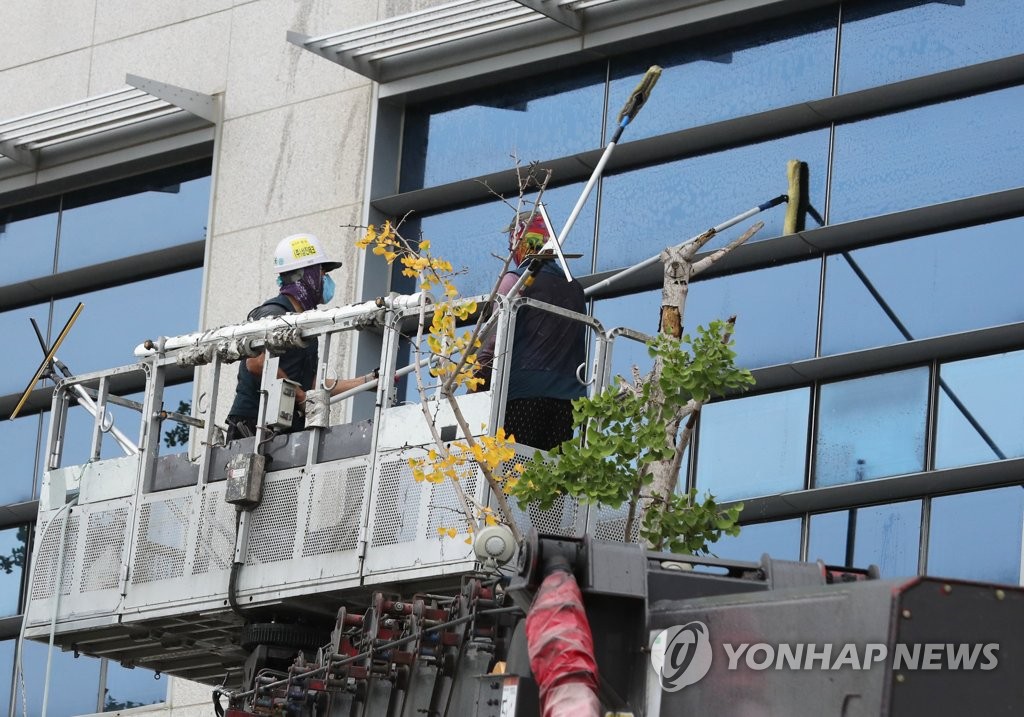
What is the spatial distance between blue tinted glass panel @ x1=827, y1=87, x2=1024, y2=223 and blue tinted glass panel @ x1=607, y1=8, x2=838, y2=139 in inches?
31.8

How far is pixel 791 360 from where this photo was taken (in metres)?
20.7

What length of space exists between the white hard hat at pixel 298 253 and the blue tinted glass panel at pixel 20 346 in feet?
39.7

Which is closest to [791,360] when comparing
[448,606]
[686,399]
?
[686,399]

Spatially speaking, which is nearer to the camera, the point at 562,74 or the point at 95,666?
the point at 562,74

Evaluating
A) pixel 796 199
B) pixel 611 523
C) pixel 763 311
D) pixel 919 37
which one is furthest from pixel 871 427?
pixel 611 523

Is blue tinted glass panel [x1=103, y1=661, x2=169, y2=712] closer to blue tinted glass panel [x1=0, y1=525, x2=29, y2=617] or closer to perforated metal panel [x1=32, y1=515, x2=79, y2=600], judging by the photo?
blue tinted glass panel [x1=0, y1=525, x2=29, y2=617]

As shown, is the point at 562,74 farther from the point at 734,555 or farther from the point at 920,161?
the point at 734,555

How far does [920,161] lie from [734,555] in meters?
4.22

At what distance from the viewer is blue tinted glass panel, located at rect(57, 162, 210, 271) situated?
26703 millimetres

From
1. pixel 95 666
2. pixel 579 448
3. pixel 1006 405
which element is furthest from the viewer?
pixel 95 666

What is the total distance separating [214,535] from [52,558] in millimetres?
2058

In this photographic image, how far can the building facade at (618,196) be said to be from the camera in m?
19.7

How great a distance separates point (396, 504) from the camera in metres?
14.7

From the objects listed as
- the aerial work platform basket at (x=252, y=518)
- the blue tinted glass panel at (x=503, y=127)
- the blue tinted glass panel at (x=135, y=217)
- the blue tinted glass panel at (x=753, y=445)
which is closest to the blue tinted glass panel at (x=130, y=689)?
the blue tinted glass panel at (x=135, y=217)
